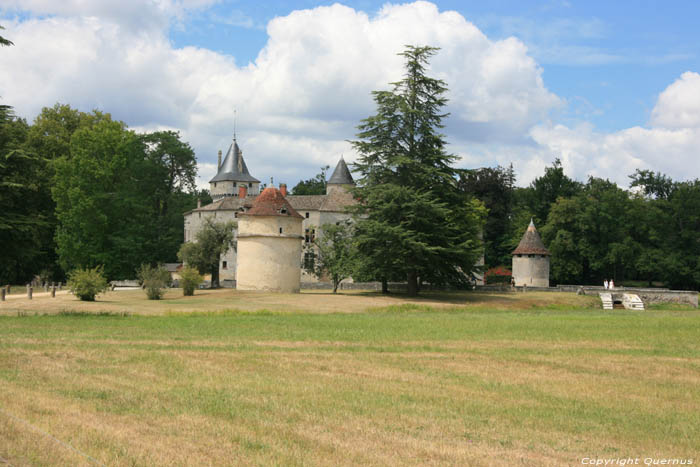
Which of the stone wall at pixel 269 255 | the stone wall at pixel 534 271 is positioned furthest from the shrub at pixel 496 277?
the stone wall at pixel 269 255

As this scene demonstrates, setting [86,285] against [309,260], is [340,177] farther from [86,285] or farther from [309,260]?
[86,285]

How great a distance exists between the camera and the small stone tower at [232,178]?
276 feet

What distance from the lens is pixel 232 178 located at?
83938 millimetres

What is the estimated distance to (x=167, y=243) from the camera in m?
60.5

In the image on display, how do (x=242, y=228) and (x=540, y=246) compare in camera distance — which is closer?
(x=242, y=228)

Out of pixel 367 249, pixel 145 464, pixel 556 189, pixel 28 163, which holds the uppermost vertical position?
pixel 556 189

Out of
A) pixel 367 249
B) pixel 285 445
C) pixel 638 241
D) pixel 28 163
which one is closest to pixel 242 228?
pixel 367 249

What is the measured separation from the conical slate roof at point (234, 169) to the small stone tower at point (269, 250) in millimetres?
44002

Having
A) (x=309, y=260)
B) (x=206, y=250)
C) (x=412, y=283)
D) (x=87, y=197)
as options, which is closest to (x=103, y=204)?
(x=87, y=197)

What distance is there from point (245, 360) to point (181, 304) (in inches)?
720

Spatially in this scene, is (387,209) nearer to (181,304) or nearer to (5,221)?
(181,304)

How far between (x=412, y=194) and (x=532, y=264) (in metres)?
19.6

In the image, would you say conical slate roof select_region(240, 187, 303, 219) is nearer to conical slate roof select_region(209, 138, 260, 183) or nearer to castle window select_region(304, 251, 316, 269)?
castle window select_region(304, 251, 316, 269)

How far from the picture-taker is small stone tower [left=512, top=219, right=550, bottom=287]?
54.0 m
